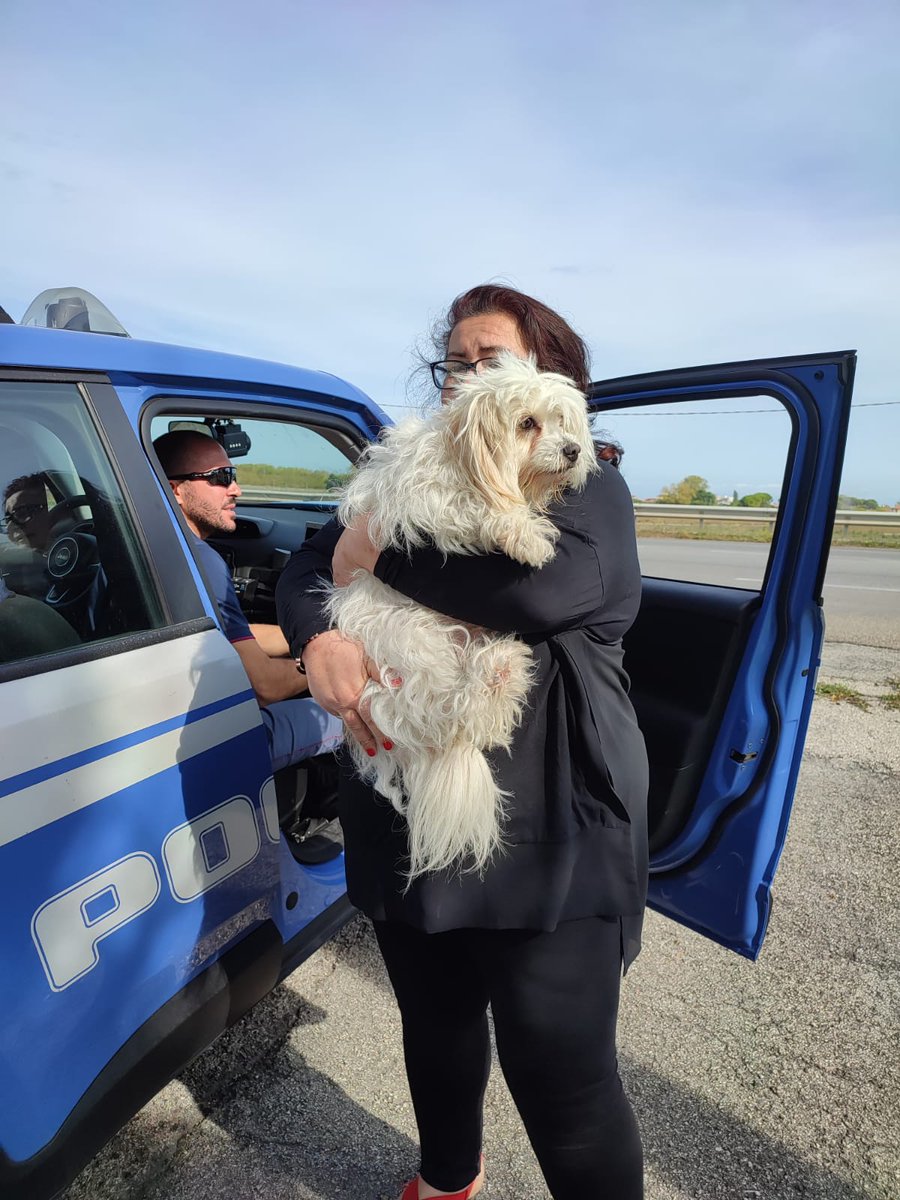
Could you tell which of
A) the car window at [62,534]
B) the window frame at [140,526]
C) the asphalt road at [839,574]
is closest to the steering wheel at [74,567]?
the car window at [62,534]

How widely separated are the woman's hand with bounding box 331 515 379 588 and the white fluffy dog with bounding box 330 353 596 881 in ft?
0.09

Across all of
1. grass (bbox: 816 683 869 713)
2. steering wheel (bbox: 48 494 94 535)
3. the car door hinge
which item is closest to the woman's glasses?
steering wheel (bbox: 48 494 94 535)

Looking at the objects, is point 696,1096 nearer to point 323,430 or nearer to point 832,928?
point 832,928

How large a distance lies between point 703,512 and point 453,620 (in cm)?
1097

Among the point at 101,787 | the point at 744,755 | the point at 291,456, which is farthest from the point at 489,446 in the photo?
the point at 291,456

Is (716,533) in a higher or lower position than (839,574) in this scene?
higher

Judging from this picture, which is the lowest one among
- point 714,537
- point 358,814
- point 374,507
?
point 714,537

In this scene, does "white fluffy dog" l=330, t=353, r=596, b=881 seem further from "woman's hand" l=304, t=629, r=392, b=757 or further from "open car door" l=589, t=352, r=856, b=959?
"open car door" l=589, t=352, r=856, b=959

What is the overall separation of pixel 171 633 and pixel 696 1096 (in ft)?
6.77

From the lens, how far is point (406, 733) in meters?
1.49

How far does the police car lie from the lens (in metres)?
1.43

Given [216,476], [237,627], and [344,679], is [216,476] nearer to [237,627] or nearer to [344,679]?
[237,627]

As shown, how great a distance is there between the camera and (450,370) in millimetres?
1807

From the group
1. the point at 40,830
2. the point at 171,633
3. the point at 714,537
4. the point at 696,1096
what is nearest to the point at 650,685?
the point at 696,1096
